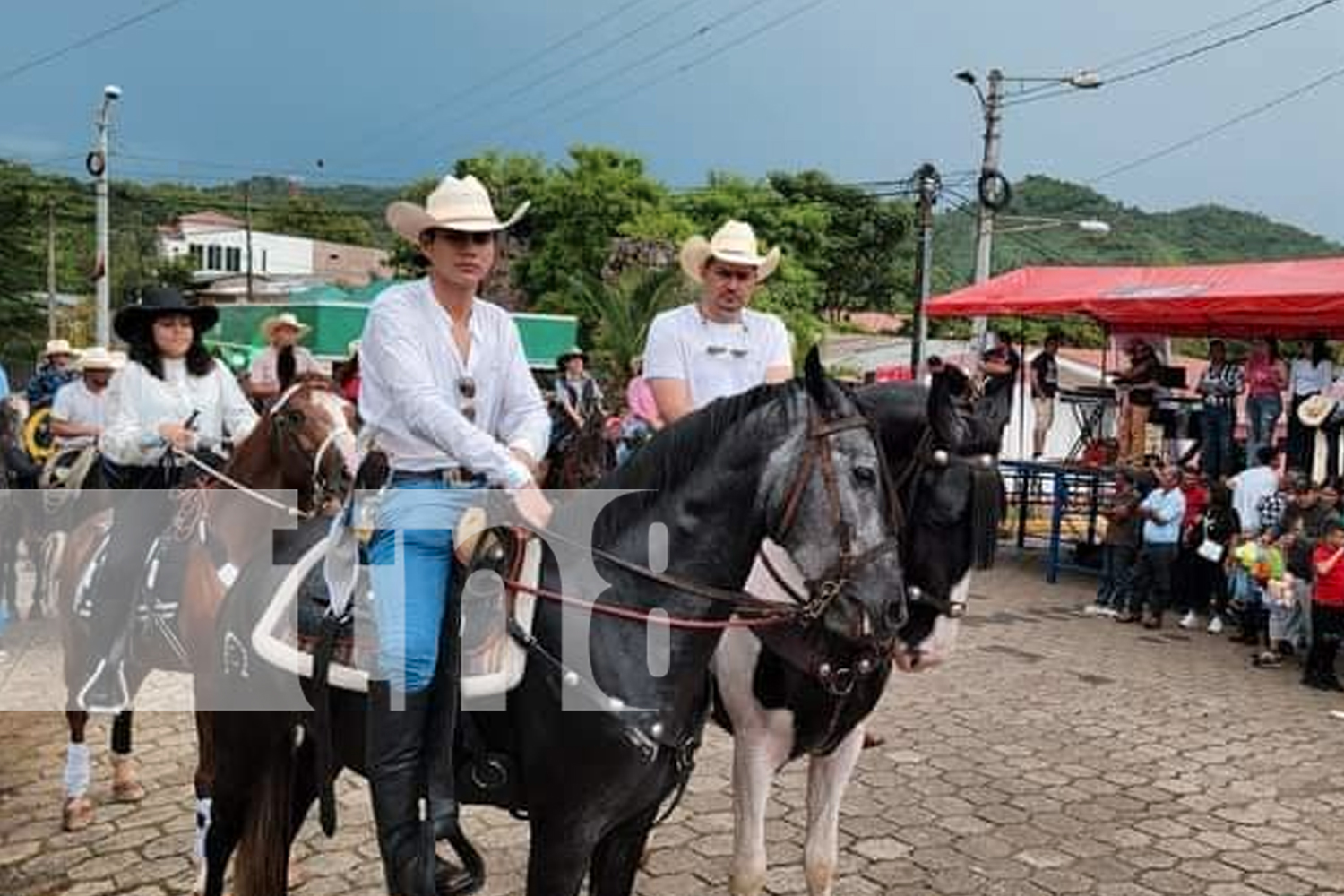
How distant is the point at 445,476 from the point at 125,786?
368cm

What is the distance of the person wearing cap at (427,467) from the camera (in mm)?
2941

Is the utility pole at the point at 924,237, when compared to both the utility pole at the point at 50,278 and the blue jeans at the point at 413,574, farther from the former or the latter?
the utility pole at the point at 50,278

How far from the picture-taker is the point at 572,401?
14.4 m

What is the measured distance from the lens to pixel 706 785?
6121 millimetres

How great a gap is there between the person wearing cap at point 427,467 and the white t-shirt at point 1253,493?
10.3 meters

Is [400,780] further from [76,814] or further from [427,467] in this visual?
[76,814]

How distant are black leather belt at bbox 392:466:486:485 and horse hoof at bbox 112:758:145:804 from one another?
3.54 meters

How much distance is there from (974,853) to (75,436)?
704 cm

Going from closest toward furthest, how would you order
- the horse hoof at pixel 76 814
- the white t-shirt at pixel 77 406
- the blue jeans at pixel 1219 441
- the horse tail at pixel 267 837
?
the horse tail at pixel 267 837, the horse hoof at pixel 76 814, the white t-shirt at pixel 77 406, the blue jeans at pixel 1219 441

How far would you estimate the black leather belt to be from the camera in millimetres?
3219

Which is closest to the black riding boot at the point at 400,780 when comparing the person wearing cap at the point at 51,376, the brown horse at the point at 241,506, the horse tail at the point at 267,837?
the horse tail at the point at 267,837

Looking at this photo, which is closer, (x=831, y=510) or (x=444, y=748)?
(x=831, y=510)

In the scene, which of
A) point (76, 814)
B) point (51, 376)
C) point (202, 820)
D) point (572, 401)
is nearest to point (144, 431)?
Result: point (202, 820)

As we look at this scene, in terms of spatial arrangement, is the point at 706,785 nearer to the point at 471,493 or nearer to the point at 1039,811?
the point at 1039,811
